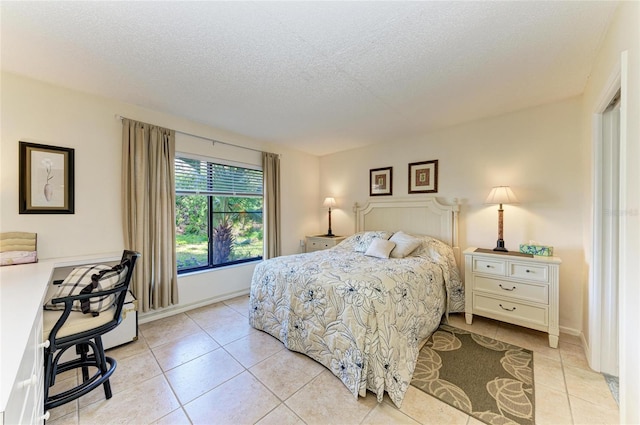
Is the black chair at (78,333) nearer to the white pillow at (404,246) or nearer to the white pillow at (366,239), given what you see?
the white pillow at (366,239)

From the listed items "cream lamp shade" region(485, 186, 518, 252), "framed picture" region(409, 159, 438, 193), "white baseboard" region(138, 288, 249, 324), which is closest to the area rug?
"cream lamp shade" region(485, 186, 518, 252)

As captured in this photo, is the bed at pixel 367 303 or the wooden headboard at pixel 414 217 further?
the wooden headboard at pixel 414 217

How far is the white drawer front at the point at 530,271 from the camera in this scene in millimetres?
2324

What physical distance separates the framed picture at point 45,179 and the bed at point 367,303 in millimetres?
2000

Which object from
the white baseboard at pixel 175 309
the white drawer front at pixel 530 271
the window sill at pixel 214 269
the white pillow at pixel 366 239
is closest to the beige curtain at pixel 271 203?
the window sill at pixel 214 269

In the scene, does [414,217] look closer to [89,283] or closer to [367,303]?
[367,303]

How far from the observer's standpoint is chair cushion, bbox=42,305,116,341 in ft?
4.93

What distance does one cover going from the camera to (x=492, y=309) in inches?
102

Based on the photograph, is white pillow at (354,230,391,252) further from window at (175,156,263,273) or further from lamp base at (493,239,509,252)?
window at (175,156,263,273)

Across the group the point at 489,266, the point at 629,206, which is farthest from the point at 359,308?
the point at 489,266

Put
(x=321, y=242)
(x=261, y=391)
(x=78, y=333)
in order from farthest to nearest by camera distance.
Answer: (x=321, y=242), (x=261, y=391), (x=78, y=333)

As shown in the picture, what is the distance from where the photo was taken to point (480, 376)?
191 centimetres

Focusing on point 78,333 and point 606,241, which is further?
point 606,241

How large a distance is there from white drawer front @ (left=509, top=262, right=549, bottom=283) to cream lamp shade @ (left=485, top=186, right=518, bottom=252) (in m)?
0.33
